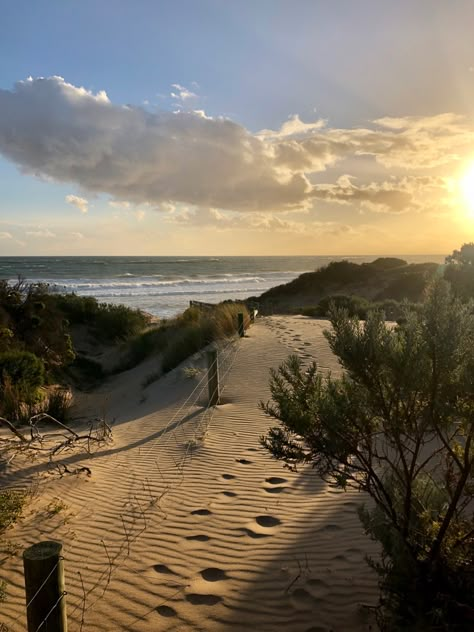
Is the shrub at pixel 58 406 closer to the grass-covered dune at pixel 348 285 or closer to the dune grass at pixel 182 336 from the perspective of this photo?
the dune grass at pixel 182 336

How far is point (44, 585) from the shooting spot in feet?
8.98

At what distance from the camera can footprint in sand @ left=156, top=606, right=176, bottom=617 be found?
3.56 meters

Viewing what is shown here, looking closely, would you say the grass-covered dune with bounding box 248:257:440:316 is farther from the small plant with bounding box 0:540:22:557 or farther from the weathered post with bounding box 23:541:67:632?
the weathered post with bounding box 23:541:67:632

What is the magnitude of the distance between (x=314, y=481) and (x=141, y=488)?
2001mm

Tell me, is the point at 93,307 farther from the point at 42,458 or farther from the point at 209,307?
the point at 42,458

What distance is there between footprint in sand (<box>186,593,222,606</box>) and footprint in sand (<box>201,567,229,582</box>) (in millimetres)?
225

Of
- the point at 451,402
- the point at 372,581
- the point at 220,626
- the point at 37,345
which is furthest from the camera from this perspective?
the point at 37,345

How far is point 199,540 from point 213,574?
59 cm

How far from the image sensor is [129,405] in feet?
39.1

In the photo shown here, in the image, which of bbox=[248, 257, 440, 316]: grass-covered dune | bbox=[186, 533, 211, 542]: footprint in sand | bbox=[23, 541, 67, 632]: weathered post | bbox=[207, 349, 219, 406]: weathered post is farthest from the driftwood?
bbox=[248, 257, 440, 316]: grass-covered dune

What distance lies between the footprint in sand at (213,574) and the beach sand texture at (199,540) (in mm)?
12

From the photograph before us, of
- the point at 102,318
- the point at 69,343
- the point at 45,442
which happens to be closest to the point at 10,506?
the point at 45,442

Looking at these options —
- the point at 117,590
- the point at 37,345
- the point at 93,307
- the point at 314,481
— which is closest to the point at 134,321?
the point at 93,307

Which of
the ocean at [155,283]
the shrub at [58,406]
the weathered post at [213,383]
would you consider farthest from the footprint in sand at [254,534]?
the ocean at [155,283]
